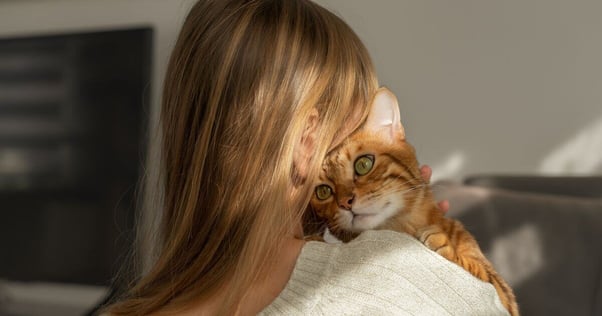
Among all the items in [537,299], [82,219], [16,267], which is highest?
[537,299]

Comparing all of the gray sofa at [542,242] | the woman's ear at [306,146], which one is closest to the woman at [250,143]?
the woman's ear at [306,146]

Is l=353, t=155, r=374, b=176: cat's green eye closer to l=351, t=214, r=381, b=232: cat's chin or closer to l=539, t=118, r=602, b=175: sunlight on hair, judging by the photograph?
l=351, t=214, r=381, b=232: cat's chin

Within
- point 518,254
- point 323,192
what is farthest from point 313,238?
point 518,254

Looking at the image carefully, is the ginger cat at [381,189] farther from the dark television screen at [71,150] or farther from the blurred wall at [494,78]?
the dark television screen at [71,150]

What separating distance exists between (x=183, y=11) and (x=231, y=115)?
206 centimetres

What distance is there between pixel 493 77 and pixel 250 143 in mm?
1743

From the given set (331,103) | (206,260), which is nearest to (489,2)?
(331,103)

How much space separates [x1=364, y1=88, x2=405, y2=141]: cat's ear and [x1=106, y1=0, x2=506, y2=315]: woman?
23 millimetres

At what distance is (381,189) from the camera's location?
0.85 metres

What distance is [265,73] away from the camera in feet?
2.64

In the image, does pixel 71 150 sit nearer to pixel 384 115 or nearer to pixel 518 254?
pixel 518 254

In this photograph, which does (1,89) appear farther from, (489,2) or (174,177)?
(174,177)

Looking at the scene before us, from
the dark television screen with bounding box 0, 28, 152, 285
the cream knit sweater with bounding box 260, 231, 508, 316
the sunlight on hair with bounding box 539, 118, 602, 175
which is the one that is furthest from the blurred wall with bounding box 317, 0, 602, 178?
the cream knit sweater with bounding box 260, 231, 508, 316

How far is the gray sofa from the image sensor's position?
63.2 inches
